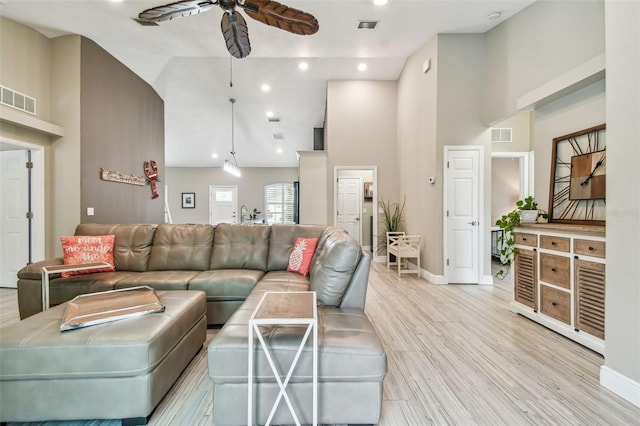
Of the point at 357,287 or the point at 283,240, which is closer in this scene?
the point at 357,287

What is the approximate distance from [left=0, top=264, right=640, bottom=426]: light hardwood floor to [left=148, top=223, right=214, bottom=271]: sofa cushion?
1.09 m

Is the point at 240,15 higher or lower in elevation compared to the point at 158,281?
higher

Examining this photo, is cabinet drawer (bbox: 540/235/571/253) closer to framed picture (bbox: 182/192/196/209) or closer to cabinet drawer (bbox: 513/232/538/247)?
cabinet drawer (bbox: 513/232/538/247)

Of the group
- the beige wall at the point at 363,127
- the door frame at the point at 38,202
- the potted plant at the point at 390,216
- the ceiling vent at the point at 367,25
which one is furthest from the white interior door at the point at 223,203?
the ceiling vent at the point at 367,25

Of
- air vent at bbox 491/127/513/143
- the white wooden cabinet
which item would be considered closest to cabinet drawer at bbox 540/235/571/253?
the white wooden cabinet

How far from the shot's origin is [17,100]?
3.42 meters

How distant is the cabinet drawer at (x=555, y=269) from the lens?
2361mm

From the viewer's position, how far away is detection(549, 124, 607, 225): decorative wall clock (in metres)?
2.42

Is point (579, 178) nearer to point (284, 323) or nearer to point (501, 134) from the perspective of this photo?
point (501, 134)

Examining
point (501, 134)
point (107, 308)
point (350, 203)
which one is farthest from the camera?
point (350, 203)

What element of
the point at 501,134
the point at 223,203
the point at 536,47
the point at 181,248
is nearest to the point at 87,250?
the point at 181,248

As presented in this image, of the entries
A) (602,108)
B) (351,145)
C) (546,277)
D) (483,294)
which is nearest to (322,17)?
(351,145)

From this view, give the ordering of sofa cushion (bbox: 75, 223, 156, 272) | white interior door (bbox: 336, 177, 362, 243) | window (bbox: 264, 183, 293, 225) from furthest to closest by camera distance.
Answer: window (bbox: 264, 183, 293, 225) < white interior door (bbox: 336, 177, 362, 243) < sofa cushion (bbox: 75, 223, 156, 272)

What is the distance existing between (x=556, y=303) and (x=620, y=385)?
92 cm
